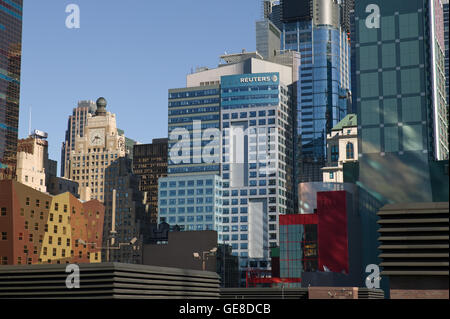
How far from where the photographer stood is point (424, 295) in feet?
232

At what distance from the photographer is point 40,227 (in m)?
173

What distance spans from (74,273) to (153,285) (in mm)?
12972

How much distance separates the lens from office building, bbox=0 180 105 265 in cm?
16288

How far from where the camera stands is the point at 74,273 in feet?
331

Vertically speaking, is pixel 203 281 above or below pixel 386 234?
below

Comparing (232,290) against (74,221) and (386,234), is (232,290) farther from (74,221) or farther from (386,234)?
(386,234)

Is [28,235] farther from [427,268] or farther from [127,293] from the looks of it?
[427,268]

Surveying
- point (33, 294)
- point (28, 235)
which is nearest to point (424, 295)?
point (33, 294)

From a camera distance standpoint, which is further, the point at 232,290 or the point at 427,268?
the point at 232,290

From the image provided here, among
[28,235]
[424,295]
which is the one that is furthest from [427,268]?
[28,235]

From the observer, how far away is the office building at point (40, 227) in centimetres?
16288
